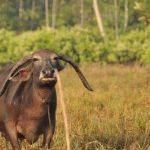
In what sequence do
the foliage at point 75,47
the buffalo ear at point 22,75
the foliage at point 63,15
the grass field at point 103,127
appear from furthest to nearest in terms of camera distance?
the foliage at point 63,15 < the foliage at point 75,47 < the grass field at point 103,127 < the buffalo ear at point 22,75

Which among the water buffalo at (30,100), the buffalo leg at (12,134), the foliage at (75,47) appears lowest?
the foliage at (75,47)

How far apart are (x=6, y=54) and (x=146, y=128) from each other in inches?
853

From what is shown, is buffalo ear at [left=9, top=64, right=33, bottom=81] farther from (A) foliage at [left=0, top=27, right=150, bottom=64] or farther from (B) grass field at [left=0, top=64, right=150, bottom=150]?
(A) foliage at [left=0, top=27, right=150, bottom=64]

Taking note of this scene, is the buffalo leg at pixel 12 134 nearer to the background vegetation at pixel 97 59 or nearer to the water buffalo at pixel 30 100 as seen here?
the water buffalo at pixel 30 100

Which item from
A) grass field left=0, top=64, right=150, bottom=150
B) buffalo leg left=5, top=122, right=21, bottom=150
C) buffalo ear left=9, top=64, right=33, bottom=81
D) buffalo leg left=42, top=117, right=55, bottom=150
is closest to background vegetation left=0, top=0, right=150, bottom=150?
grass field left=0, top=64, right=150, bottom=150

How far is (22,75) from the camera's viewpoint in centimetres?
566

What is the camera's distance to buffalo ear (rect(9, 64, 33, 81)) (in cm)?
560

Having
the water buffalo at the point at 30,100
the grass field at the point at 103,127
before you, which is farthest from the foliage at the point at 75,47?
the water buffalo at the point at 30,100

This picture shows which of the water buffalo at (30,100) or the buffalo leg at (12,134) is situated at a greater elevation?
the water buffalo at (30,100)

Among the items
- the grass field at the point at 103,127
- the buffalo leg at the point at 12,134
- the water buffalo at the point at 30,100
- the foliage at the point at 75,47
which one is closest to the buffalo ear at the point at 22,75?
the water buffalo at the point at 30,100

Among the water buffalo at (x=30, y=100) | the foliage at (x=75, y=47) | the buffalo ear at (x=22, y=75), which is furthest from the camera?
the foliage at (x=75, y=47)

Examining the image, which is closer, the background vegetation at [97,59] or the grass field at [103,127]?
the grass field at [103,127]

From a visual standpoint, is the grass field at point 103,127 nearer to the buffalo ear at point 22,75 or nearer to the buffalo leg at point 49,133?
the buffalo leg at point 49,133

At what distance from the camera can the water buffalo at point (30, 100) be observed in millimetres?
5379
